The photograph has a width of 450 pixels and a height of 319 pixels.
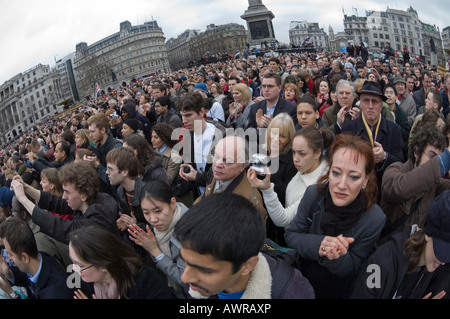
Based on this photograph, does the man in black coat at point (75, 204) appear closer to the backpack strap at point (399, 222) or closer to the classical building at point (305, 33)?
the backpack strap at point (399, 222)

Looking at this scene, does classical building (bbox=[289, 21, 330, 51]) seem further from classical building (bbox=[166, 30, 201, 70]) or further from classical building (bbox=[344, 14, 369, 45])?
classical building (bbox=[166, 30, 201, 70])

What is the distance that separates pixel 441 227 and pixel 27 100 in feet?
480

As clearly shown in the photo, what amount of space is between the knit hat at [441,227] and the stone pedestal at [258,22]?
4188 centimetres

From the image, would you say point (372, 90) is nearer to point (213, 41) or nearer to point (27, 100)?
point (213, 41)

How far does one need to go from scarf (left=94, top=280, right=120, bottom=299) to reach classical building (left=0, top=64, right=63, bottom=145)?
5221 inches

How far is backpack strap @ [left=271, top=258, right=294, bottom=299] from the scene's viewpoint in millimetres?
1792

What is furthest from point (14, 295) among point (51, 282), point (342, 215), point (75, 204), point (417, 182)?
point (417, 182)

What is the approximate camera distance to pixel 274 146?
385cm

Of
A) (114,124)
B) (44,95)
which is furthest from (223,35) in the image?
(114,124)

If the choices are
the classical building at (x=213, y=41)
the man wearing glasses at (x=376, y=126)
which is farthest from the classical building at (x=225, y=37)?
the man wearing glasses at (x=376, y=126)

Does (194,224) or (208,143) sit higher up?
(208,143)

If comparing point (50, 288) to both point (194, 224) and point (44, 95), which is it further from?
point (44, 95)

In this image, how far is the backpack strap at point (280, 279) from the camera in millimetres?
1792

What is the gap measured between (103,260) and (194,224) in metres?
1.06
